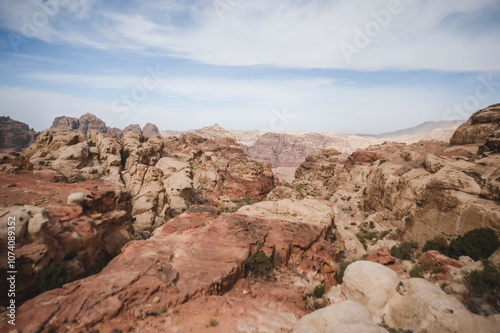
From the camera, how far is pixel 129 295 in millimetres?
11500

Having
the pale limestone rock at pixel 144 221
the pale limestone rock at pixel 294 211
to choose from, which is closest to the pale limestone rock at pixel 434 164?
the pale limestone rock at pixel 294 211

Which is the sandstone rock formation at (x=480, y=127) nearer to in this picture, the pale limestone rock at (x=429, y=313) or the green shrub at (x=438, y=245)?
the green shrub at (x=438, y=245)

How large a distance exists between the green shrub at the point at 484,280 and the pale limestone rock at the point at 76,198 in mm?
26181

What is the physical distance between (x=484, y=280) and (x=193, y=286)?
15260 millimetres

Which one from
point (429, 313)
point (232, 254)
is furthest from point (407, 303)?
point (232, 254)

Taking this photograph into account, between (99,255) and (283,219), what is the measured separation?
608 inches

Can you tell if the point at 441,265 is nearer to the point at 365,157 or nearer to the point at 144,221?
the point at 144,221

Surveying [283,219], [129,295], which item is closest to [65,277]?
[129,295]

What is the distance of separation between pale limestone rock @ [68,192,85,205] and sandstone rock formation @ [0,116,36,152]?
125 m

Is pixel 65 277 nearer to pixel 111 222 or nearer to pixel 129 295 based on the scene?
pixel 129 295

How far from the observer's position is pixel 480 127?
1347 inches

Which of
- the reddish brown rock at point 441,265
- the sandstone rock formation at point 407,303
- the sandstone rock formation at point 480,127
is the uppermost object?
the sandstone rock formation at point 480,127

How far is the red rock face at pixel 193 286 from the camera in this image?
10.4 m

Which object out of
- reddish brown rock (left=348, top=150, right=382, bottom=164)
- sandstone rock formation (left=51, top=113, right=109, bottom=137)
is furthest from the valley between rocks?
sandstone rock formation (left=51, top=113, right=109, bottom=137)
